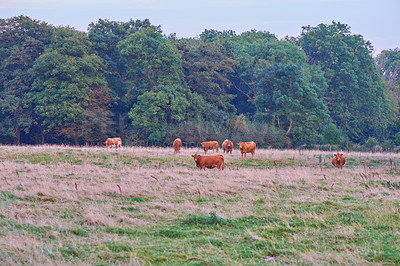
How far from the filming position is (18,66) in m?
45.2

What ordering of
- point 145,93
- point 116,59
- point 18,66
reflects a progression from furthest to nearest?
point 116,59 < point 18,66 < point 145,93

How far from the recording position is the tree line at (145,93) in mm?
42219

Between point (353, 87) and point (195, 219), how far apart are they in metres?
52.9

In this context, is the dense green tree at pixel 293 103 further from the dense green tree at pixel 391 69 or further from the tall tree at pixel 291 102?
the dense green tree at pixel 391 69

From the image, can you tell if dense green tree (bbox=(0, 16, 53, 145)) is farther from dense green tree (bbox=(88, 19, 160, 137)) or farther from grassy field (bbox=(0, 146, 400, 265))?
grassy field (bbox=(0, 146, 400, 265))

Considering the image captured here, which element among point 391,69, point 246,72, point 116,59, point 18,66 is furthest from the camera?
point 391,69

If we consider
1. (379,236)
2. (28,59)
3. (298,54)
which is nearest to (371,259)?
(379,236)

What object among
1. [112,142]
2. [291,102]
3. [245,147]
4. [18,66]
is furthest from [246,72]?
[245,147]

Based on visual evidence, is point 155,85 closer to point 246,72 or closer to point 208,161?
point 246,72

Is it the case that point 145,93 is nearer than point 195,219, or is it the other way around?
point 195,219

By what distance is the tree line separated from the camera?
4222 centimetres

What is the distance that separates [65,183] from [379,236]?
34.0 ft

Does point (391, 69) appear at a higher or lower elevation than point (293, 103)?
higher

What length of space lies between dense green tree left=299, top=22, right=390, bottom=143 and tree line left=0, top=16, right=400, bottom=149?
0.30 m
